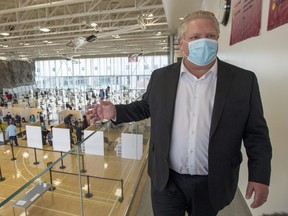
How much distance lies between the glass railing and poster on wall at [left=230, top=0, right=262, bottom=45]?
154 centimetres

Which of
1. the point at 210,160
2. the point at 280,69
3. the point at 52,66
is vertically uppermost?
the point at 52,66

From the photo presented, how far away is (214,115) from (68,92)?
70.8ft

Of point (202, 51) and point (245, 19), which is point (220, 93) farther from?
point (245, 19)

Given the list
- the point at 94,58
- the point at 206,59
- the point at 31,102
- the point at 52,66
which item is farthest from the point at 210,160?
the point at 52,66

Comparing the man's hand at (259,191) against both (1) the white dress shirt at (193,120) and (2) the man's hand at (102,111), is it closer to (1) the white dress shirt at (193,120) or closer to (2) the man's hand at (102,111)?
(1) the white dress shirt at (193,120)

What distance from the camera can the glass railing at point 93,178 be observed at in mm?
3430

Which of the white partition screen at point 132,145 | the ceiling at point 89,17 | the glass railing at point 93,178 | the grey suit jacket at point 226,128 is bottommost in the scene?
the glass railing at point 93,178

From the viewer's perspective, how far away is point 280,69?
4.78 feet

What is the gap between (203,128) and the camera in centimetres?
111

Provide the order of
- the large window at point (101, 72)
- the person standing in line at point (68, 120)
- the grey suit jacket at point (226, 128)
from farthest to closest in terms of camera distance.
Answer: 1. the large window at point (101, 72)
2. the person standing in line at point (68, 120)
3. the grey suit jacket at point (226, 128)

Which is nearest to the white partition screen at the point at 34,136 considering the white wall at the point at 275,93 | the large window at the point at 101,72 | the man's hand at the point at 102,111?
the man's hand at the point at 102,111

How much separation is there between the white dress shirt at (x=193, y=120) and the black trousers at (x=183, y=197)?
71 mm

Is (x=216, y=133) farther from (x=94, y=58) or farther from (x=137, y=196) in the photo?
(x=94, y=58)

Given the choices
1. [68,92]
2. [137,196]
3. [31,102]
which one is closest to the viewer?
[137,196]
